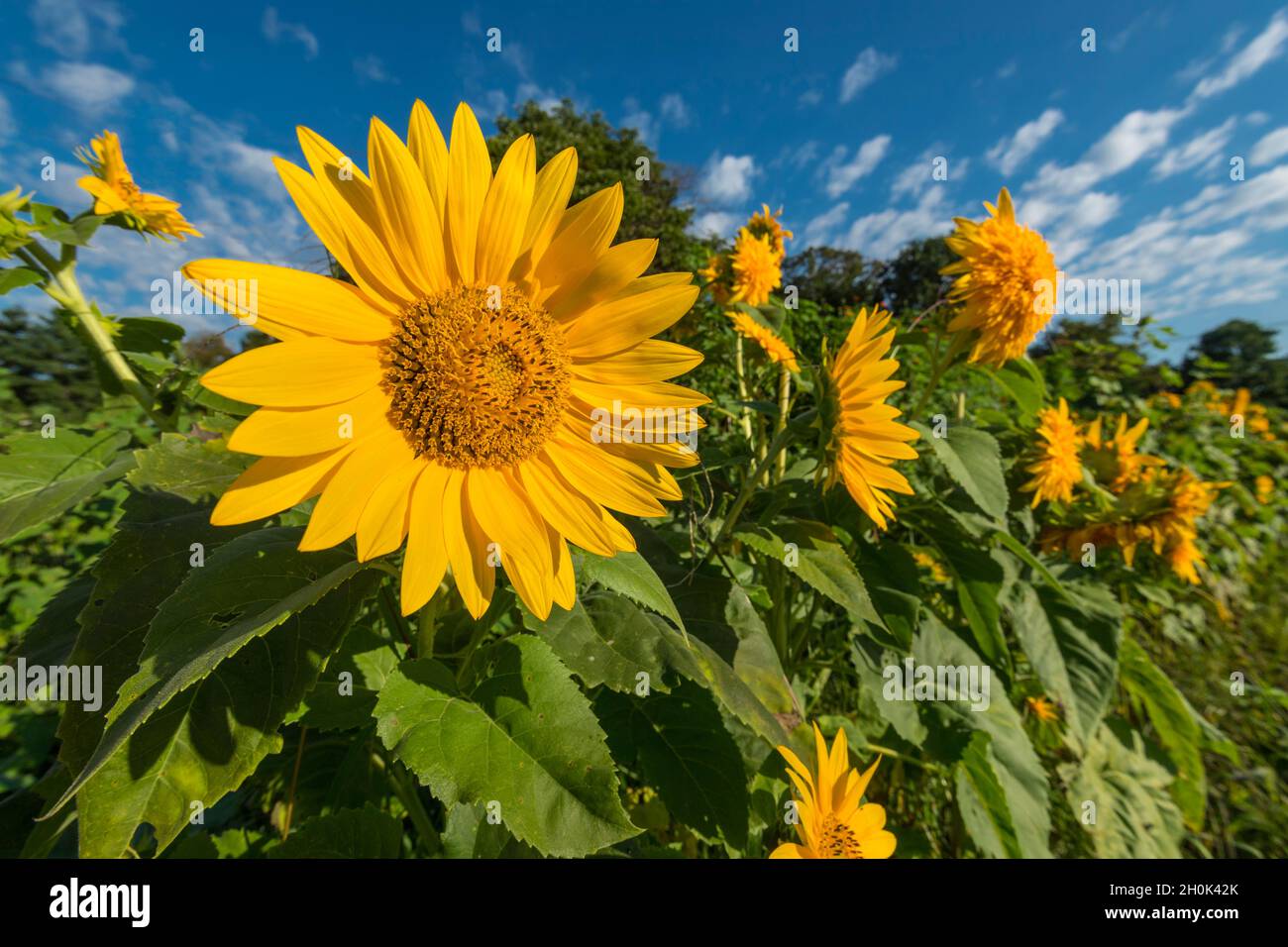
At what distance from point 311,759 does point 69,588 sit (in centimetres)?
67

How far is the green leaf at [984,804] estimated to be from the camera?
177 centimetres

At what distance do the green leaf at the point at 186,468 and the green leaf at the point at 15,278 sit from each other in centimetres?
66

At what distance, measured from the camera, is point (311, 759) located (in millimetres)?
1607

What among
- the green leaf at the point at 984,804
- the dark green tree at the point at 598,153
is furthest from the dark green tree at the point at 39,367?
the dark green tree at the point at 598,153

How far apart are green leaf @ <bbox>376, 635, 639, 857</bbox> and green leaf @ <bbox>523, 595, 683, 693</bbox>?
42mm

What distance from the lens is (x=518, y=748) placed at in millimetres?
972

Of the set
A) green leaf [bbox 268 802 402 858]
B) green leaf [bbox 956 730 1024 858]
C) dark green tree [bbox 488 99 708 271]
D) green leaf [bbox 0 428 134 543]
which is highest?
dark green tree [bbox 488 99 708 271]

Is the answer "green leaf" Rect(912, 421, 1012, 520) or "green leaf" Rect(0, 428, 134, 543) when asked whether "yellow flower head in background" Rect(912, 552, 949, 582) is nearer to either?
"green leaf" Rect(912, 421, 1012, 520)

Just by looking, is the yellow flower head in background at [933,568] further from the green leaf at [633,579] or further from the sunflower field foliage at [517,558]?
the green leaf at [633,579]

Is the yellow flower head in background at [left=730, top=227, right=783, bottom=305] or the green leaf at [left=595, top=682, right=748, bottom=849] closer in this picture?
the green leaf at [left=595, top=682, right=748, bottom=849]

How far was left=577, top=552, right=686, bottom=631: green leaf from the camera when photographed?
3.18 ft

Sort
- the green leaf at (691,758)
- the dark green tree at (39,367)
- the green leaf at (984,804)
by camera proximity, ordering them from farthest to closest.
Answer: the dark green tree at (39,367) < the green leaf at (984,804) < the green leaf at (691,758)

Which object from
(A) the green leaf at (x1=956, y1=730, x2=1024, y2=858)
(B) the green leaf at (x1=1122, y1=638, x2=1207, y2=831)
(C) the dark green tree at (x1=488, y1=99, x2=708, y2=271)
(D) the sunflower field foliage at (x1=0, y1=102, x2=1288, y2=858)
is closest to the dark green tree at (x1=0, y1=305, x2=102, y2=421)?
(D) the sunflower field foliage at (x1=0, y1=102, x2=1288, y2=858)
